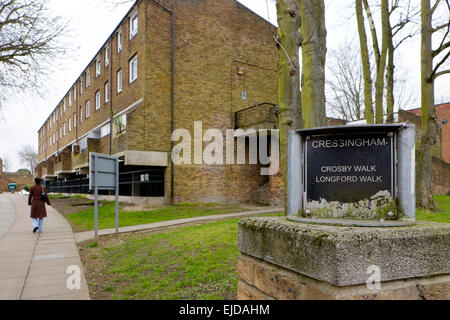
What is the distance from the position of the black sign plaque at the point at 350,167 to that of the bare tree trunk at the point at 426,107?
395 inches

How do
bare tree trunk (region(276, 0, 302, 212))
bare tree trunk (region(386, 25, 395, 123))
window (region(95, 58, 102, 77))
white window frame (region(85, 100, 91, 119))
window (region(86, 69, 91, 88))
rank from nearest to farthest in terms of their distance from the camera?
bare tree trunk (region(276, 0, 302, 212)) → bare tree trunk (region(386, 25, 395, 123)) → window (region(95, 58, 102, 77)) → white window frame (region(85, 100, 91, 119)) → window (region(86, 69, 91, 88))

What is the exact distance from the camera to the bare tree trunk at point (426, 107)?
1091 cm

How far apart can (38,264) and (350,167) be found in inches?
245

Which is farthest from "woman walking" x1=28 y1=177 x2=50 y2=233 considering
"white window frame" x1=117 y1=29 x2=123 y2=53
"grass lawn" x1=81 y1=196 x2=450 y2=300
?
"white window frame" x1=117 y1=29 x2=123 y2=53

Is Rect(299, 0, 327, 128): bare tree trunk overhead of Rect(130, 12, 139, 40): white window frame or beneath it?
beneath

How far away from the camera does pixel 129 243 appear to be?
26.4ft

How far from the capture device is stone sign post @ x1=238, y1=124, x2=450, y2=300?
1.97m

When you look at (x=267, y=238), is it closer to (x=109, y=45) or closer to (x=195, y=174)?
(x=195, y=174)

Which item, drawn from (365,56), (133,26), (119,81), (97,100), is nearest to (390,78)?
(365,56)

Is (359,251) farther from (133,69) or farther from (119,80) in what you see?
(119,80)

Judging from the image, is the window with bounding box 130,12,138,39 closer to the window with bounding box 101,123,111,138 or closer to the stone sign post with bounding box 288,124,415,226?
the window with bounding box 101,123,111,138

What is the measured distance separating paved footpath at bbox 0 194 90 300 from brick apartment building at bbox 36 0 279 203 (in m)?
7.47
